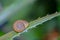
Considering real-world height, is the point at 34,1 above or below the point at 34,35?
above

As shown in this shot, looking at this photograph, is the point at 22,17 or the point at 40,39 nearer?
the point at 40,39

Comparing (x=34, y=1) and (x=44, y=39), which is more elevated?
(x=34, y=1)

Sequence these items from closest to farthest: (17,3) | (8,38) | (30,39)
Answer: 1. (8,38)
2. (30,39)
3. (17,3)

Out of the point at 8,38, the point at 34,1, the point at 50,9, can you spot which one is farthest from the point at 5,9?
the point at 8,38

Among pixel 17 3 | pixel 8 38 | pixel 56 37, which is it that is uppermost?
pixel 17 3

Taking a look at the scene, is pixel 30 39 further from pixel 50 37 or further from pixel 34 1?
pixel 34 1

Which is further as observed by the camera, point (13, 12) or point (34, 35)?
point (13, 12)

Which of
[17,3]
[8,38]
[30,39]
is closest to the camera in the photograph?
[8,38]

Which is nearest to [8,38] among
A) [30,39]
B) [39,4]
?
[30,39]

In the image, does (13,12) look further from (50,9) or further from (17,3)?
(50,9)
